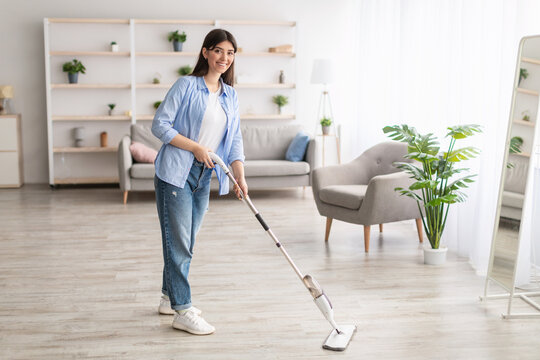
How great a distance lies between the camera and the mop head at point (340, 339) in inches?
114

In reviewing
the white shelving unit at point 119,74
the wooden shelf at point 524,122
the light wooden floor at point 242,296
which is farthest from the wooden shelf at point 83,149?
the wooden shelf at point 524,122

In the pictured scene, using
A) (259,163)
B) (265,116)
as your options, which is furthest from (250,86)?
(259,163)

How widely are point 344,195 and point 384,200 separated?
1.07 ft

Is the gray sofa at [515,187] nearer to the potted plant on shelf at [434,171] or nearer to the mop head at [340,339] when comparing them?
the potted plant on shelf at [434,171]

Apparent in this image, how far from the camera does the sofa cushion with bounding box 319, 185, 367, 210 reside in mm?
4713

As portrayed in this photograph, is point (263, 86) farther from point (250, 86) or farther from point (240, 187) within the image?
point (240, 187)

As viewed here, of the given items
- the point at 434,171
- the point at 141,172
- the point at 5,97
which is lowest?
the point at 141,172

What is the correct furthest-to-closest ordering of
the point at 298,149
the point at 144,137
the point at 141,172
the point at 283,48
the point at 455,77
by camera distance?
1. the point at 283,48
2. the point at 144,137
3. the point at 298,149
4. the point at 141,172
5. the point at 455,77

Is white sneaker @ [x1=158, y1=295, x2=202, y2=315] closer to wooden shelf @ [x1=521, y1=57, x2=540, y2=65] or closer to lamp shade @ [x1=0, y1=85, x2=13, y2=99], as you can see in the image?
wooden shelf @ [x1=521, y1=57, x2=540, y2=65]

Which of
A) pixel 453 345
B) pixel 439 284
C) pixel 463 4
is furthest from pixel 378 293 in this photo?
pixel 463 4

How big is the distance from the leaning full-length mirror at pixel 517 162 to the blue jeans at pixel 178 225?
1.58 m

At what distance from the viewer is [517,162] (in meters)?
3.35

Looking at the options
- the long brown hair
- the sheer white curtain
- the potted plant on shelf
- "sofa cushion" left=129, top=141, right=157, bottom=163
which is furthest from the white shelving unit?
the long brown hair

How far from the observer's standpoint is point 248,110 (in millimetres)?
8383
